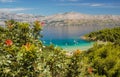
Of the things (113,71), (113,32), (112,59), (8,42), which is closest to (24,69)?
(8,42)

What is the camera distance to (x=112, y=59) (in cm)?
4150

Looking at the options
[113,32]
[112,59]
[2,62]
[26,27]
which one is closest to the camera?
[2,62]

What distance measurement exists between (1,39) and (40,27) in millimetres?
2824

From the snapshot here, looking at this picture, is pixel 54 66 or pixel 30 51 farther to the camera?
pixel 54 66

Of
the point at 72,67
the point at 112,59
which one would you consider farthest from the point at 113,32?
the point at 72,67

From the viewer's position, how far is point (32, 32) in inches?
579

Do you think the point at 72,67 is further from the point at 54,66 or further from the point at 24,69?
the point at 24,69

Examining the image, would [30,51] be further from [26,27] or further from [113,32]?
[113,32]

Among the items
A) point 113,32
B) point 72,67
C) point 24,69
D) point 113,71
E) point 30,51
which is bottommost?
point 113,32

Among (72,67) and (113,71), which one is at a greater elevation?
(72,67)

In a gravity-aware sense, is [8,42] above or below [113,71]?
above

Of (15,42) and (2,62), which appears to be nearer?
(2,62)

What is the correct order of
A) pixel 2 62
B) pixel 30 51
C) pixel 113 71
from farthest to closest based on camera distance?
pixel 113 71 → pixel 2 62 → pixel 30 51

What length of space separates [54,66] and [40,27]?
277 cm
